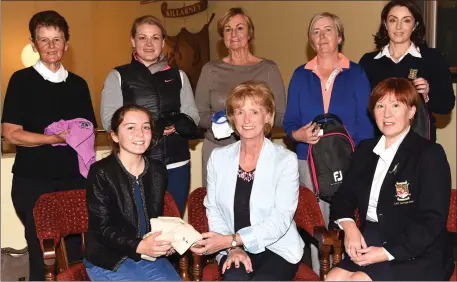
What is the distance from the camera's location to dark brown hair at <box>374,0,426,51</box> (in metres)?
3.55

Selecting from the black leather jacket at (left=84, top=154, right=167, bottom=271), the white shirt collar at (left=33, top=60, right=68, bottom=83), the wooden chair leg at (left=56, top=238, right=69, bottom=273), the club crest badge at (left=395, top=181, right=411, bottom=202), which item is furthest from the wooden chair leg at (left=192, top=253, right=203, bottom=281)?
the white shirt collar at (left=33, top=60, right=68, bottom=83)

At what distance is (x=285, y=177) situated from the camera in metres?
3.05

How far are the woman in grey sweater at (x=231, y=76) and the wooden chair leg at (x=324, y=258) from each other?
3.18 ft

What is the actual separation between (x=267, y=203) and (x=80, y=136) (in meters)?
1.11

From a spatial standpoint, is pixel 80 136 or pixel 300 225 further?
pixel 80 136

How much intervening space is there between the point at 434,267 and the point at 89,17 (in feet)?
28.4

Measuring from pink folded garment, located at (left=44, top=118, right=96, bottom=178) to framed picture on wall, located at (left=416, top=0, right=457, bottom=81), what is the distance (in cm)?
292

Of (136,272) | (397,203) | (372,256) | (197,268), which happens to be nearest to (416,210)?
(397,203)

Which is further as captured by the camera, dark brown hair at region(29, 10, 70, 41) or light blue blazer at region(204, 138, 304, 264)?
dark brown hair at region(29, 10, 70, 41)

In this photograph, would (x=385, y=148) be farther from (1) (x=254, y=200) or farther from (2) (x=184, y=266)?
(2) (x=184, y=266)

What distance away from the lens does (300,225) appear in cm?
327

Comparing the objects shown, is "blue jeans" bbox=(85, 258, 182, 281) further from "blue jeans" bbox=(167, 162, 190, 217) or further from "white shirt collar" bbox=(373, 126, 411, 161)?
"white shirt collar" bbox=(373, 126, 411, 161)

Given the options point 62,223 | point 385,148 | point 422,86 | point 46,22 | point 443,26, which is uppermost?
point 46,22

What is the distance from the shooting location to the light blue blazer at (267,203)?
2.98m
